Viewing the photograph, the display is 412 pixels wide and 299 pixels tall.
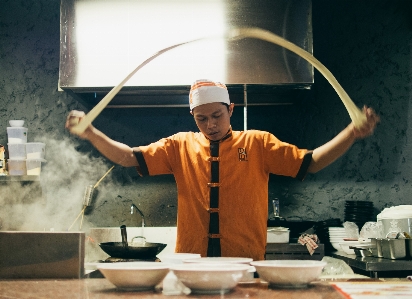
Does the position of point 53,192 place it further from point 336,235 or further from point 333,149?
point 333,149

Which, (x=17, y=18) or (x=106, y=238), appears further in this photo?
(x=17, y=18)

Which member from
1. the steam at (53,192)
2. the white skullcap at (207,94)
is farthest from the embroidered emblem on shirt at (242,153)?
the steam at (53,192)

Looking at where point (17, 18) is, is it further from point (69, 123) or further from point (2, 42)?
point (69, 123)

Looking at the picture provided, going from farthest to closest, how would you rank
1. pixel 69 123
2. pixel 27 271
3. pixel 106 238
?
pixel 106 238, pixel 69 123, pixel 27 271

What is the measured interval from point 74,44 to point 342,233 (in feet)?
7.65

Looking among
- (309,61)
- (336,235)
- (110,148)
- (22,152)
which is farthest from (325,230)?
(22,152)

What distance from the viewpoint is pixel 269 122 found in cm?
397

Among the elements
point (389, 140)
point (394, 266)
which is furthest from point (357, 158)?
point (394, 266)

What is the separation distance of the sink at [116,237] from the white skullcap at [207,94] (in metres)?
1.43

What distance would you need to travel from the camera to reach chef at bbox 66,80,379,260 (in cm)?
255

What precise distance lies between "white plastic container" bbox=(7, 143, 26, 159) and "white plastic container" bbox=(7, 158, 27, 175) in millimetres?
51

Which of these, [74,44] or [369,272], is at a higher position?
[74,44]

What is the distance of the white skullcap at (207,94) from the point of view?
2658 mm

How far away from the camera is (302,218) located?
12.8ft
